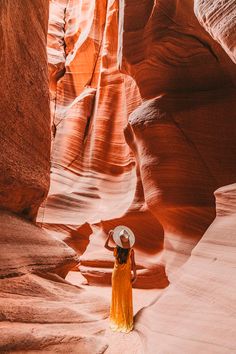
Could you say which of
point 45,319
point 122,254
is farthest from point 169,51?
point 45,319

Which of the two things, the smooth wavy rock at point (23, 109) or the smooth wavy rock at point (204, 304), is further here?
the smooth wavy rock at point (23, 109)

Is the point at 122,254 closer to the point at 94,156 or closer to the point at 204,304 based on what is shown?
the point at 204,304

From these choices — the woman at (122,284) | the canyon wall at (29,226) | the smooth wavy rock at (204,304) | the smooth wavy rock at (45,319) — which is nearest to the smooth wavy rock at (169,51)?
the canyon wall at (29,226)

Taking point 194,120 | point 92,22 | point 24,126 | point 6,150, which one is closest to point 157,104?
point 194,120

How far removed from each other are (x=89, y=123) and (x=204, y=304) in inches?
476

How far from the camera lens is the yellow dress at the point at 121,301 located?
4637 mm

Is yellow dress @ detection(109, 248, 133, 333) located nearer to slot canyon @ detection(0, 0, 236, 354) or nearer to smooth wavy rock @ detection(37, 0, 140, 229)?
slot canyon @ detection(0, 0, 236, 354)

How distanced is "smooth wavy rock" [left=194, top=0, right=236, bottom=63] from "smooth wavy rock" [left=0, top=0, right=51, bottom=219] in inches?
108

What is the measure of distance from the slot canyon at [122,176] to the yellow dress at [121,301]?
6.2 inches

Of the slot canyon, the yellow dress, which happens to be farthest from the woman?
the slot canyon

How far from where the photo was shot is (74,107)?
1495 cm

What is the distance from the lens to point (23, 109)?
476 centimetres

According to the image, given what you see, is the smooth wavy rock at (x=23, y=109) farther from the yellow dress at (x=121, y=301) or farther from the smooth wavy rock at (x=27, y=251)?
the yellow dress at (x=121, y=301)

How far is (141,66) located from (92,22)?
933 centimetres
